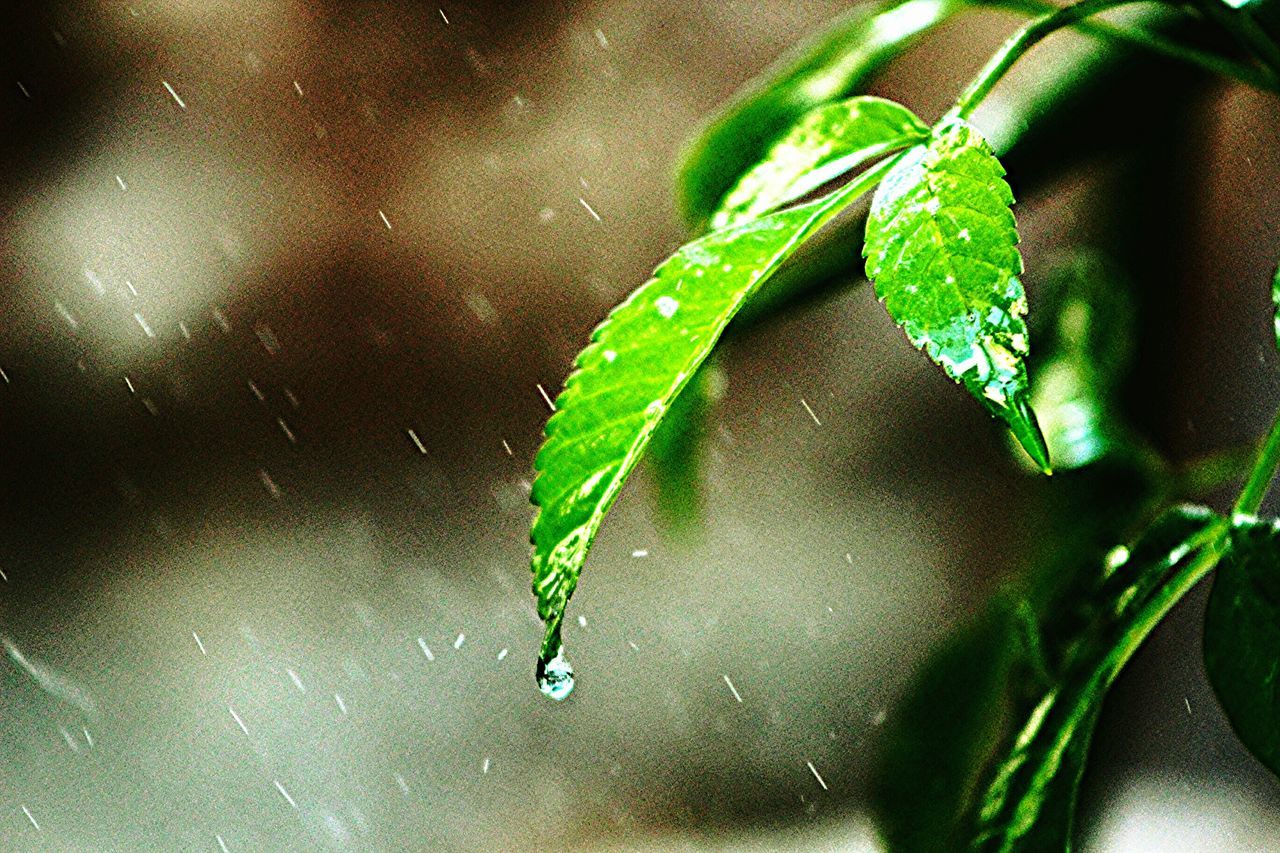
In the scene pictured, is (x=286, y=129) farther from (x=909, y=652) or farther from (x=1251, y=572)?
(x=1251, y=572)

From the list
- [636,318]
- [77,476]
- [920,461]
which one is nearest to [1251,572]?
[636,318]

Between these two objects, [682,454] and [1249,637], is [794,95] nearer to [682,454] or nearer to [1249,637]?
[682,454]

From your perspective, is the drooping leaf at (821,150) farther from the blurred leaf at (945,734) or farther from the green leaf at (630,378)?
the blurred leaf at (945,734)

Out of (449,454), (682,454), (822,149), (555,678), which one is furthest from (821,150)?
(449,454)

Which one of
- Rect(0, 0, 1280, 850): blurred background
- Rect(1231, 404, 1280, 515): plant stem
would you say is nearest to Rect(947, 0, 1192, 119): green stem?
Rect(1231, 404, 1280, 515): plant stem

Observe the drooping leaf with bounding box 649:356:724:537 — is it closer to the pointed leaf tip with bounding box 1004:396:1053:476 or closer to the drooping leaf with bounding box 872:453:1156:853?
the drooping leaf with bounding box 872:453:1156:853

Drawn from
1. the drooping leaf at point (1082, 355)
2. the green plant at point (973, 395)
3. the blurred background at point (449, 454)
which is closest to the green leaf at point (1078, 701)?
the green plant at point (973, 395)
